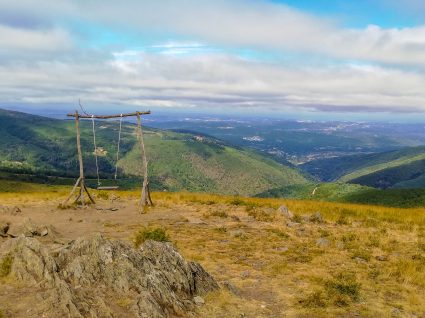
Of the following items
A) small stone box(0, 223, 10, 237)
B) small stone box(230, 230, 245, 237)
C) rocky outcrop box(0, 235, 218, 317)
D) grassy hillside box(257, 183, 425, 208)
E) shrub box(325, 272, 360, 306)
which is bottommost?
grassy hillside box(257, 183, 425, 208)

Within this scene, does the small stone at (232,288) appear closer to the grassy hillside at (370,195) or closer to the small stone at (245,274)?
the small stone at (245,274)

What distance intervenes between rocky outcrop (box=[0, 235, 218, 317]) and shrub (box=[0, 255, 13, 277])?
212 mm

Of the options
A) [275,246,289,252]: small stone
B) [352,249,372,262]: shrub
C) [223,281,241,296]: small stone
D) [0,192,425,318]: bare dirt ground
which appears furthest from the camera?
[275,246,289,252]: small stone

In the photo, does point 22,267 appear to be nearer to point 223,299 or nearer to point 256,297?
point 223,299

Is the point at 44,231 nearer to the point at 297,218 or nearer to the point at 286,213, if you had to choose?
the point at 297,218

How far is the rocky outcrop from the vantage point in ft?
33.8

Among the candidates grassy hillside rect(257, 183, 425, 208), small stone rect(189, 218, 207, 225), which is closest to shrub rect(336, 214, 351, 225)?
small stone rect(189, 218, 207, 225)

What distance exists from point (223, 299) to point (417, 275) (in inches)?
368

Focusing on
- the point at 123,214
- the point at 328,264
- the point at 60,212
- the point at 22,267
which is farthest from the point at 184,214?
the point at 22,267

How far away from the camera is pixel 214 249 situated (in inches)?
789

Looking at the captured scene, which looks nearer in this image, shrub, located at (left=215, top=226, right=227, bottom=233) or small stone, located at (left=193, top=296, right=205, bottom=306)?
small stone, located at (left=193, top=296, right=205, bottom=306)

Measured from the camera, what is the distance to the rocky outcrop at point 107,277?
406 inches

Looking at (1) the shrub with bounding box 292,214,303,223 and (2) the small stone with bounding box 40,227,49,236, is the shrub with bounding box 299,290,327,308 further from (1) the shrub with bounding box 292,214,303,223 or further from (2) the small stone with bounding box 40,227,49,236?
(1) the shrub with bounding box 292,214,303,223

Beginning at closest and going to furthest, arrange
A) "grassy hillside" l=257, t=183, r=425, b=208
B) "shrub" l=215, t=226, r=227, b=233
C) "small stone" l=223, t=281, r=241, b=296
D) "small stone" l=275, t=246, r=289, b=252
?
"small stone" l=223, t=281, r=241, b=296 < "small stone" l=275, t=246, r=289, b=252 < "shrub" l=215, t=226, r=227, b=233 < "grassy hillside" l=257, t=183, r=425, b=208
